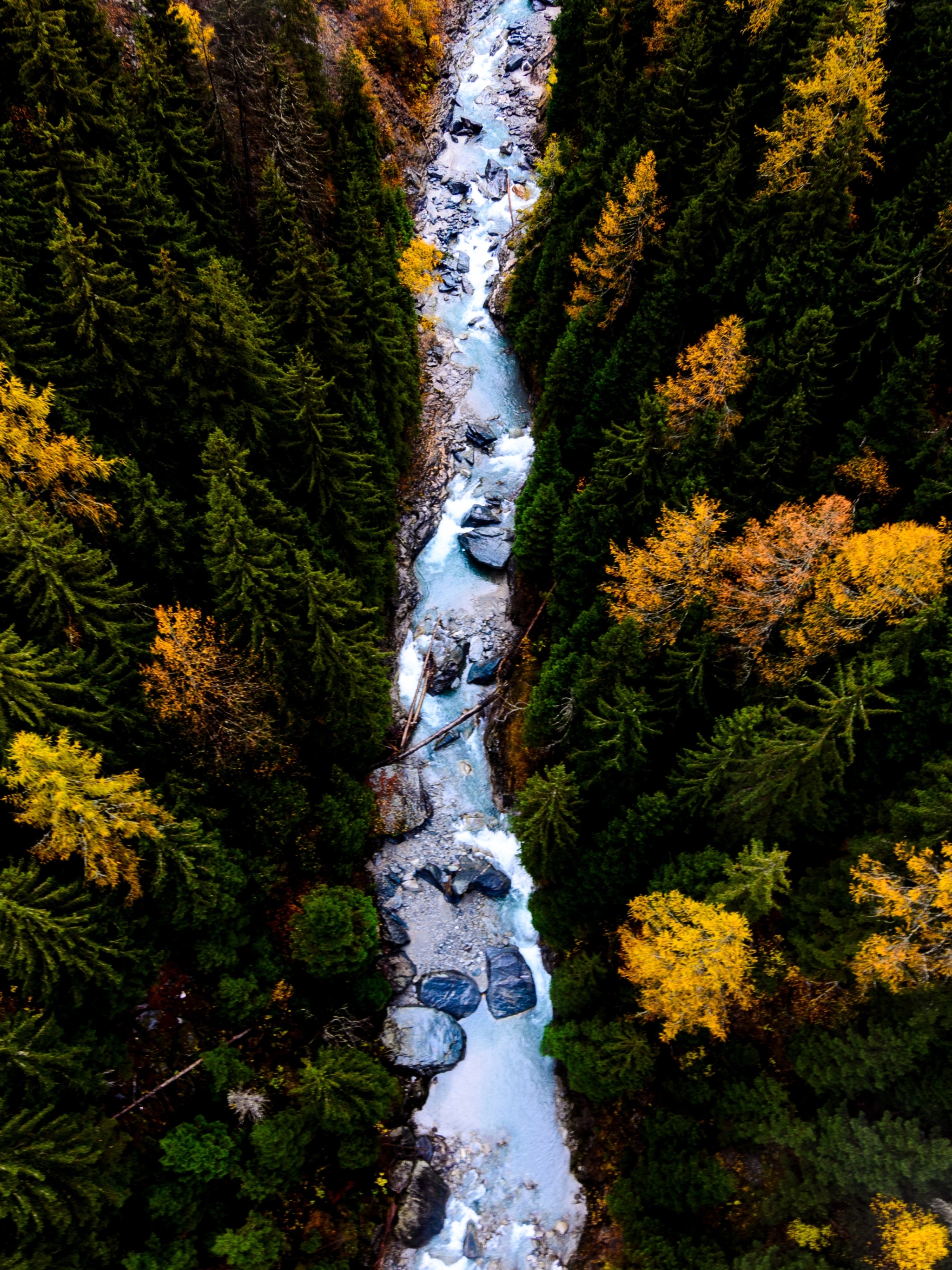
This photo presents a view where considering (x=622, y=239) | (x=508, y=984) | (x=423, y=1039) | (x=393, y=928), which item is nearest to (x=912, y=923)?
(x=508, y=984)

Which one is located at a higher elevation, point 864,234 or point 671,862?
point 864,234

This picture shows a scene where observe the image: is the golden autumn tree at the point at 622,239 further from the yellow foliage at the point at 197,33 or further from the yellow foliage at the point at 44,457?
the yellow foliage at the point at 44,457

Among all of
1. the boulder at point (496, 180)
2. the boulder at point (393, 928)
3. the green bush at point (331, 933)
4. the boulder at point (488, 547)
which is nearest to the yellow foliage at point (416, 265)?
the boulder at point (496, 180)

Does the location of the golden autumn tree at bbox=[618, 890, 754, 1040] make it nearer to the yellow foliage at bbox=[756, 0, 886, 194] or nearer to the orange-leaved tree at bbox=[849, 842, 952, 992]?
the orange-leaved tree at bbox=[849, 842, 952, 992]

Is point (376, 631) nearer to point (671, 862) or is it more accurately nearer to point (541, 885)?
point (541, 885)

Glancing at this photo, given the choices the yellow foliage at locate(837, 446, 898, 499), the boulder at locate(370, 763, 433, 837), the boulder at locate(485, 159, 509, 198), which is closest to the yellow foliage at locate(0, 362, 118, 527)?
the boulder at locate(370, 763, 433, 837)

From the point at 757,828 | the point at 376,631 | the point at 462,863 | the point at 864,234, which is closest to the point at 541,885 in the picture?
the point at 462,863
